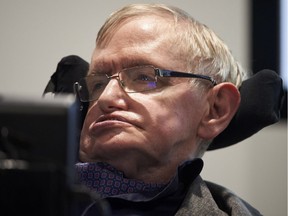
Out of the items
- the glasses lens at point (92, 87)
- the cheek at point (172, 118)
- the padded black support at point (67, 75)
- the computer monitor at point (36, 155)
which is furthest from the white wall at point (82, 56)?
the computer monitor at point (36, 155)

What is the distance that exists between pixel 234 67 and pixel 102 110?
0.44m

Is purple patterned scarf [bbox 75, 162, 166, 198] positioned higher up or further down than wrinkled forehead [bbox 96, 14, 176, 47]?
further down

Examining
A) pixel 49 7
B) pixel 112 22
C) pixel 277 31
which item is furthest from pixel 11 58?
pixel 277 31

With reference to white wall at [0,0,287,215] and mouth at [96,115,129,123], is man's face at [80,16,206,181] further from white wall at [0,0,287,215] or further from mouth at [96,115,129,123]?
white wall at [0,0,287,215]

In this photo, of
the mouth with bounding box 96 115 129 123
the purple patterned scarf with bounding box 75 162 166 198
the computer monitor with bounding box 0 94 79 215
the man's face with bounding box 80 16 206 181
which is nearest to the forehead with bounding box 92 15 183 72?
the man's face with bounding box 80 16 206 181

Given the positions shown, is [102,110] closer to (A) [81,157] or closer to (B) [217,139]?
(A) [81,157]

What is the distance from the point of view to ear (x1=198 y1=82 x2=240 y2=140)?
1.21 meters

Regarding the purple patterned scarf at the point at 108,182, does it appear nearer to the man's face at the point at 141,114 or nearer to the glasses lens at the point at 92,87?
the man's face at the point at 141,114

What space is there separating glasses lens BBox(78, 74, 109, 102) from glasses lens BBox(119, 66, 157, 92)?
73 millimetres

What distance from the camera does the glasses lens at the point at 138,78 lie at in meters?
1.12

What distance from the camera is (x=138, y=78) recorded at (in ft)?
3.72

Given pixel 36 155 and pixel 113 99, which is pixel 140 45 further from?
pixel 36 155

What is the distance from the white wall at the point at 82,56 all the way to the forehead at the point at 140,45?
68 centimetres

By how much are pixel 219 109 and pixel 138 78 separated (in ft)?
0.82
